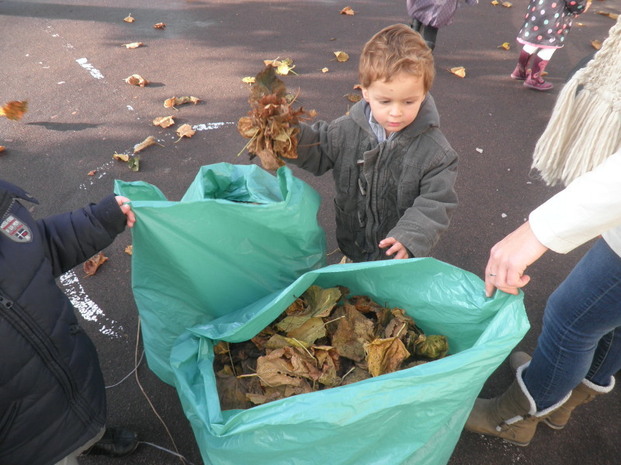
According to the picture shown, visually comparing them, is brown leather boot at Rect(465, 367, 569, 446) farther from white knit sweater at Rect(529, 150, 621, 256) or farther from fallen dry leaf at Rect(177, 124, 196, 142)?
fallen dry leaf at Rect(177, 124, 196, 142)

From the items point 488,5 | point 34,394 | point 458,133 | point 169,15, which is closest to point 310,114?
point 34,394

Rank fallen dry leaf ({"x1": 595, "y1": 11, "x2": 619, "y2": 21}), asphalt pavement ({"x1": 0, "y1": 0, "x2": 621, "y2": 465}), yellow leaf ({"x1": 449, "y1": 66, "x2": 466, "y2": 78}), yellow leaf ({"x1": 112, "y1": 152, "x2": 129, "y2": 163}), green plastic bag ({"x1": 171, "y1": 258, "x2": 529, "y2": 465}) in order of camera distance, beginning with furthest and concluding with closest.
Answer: fallen dry leaf ({"x1": 595, "y1": 11, "x2": 619, "y2": 21}) < yellow leaf ({"x1": 449, "y1": 66, "x2": 466, "y2": 78}) < yellow leaf ({"x1": 112, "y1": 152, "x2": 129, "y2": 163}) < asphalt pavement ({"x1": 0, "y1": 0, "x2": 621, "y2": 465}) < green plastic bag ({"x1": 171, "y1": 258, "x2": 529, "y2": 465})

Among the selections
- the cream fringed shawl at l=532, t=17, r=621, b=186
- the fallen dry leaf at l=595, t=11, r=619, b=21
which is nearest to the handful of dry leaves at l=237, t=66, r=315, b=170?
the cream fringed shawl at l=532, t=17, r=621, b=186

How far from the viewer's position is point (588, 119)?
1.33 meters

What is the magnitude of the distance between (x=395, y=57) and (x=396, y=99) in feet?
0.37

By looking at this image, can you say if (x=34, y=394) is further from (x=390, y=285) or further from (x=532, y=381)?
(x=532, y=381)

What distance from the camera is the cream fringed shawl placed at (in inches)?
48.7

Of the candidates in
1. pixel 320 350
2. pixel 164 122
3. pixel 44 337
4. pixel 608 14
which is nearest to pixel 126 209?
pixel 44 337

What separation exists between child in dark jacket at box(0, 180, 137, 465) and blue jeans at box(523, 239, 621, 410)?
120 cm

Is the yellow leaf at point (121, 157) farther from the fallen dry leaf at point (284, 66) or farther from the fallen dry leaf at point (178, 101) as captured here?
the fallen dry leaf at point (284, 66)

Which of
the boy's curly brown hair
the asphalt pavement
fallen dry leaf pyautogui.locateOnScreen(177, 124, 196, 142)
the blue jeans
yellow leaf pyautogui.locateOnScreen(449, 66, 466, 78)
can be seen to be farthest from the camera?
yellow leaf pyautogui.locateOnScreen(449, 66, 466, 78)

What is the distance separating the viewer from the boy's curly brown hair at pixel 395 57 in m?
1.25

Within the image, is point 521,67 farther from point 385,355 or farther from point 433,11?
point 385,355

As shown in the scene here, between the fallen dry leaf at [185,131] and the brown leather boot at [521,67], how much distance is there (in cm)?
268
